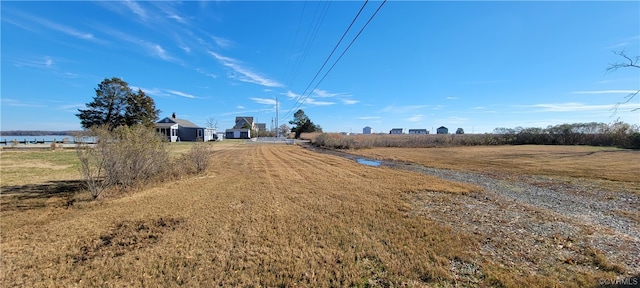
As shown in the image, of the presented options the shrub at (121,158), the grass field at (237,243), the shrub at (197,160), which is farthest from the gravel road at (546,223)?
the shrub at (197,160)

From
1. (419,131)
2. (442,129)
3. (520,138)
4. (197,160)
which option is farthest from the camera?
(419,131)

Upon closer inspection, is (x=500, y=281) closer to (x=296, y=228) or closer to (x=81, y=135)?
(x=296, y=228)

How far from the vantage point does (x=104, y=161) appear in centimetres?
677

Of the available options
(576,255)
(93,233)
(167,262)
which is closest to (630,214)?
(576,255)

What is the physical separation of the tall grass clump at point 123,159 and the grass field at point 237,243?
0.72 m

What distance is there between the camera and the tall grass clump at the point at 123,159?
21.6ft

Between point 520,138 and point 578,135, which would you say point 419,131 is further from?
point 578,135

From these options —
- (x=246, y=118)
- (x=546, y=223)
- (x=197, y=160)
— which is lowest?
(x=546, y=223)

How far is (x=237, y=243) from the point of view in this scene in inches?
157

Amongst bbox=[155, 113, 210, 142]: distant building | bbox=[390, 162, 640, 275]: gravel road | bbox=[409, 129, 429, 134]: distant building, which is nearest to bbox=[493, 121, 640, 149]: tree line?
bbox=[390, 162, 640, 275]: gravel road

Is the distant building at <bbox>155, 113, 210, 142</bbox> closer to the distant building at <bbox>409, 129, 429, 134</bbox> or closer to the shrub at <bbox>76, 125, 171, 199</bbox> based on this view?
the shrub at <bbox>76, 125, 171, 199</bbox>

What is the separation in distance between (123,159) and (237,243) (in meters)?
5.62

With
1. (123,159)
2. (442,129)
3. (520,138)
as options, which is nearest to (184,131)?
(123,159)

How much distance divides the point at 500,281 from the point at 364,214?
2.81 meters
